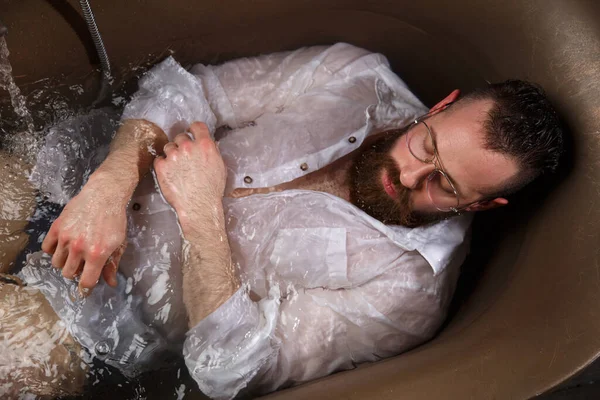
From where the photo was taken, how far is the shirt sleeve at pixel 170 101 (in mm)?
1086

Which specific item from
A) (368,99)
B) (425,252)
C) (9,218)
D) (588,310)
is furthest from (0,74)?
(588,310)

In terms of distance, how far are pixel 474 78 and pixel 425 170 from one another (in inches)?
16.6

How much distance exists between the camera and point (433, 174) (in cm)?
103

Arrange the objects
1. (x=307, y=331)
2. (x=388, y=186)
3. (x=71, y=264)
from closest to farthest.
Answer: (x=71, y=264), (x=307, y=331), (x=388, y=186)

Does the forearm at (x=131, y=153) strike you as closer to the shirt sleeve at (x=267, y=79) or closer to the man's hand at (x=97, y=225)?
the man's hand at (x=97, y=225)

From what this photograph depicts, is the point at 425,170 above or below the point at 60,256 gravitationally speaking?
above

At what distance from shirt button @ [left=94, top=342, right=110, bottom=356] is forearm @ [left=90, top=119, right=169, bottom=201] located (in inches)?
10.9

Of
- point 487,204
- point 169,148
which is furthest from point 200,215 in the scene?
point 487,204

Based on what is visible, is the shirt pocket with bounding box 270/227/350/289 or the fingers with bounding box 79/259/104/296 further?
the shirt pocket with bounding box 270/227/350/289

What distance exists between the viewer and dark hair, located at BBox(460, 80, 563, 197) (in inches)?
37.6

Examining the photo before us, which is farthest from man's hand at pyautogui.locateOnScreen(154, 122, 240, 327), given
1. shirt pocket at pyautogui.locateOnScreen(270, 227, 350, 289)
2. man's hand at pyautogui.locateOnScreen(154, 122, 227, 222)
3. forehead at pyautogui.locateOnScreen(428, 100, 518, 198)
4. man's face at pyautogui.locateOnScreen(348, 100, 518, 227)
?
forehead at pyautogui.locateOnScreen(428, 100, 518, 198)

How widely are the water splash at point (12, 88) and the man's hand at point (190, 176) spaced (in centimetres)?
35

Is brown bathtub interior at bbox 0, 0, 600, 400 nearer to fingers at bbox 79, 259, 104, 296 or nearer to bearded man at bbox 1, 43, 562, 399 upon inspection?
bearded man at bbox 1, 43, 562, 399

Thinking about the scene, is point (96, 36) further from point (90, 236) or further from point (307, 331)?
point (307, 331)
